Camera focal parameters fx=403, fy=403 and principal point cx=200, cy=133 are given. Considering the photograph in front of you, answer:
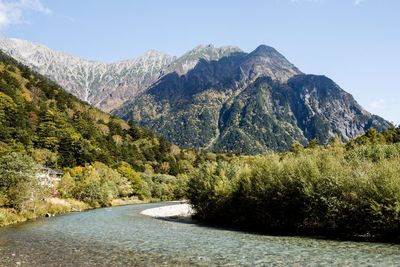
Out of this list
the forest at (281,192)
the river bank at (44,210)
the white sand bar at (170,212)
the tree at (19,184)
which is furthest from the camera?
the white sand bar at (170,212)

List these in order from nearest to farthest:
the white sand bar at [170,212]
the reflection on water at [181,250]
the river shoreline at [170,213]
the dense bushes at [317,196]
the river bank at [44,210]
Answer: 1. the reflection on water at [181,250]
2. the dense bushes at [317,196]
3. the river bank at [44,210]
4. the river shoreline at [170,213]
5. the white sand bar at [170,212]

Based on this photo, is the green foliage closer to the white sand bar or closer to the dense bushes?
the white sand bar

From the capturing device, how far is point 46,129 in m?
167

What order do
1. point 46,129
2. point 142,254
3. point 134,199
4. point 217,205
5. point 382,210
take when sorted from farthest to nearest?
point 46,129
point 134,199
point 217,205
point 382,210
point 142,254

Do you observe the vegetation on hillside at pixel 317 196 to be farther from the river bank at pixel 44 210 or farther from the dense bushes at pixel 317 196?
the river bank at pixel 44 210

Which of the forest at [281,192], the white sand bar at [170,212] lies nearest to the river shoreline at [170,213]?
the white sand bar at [170,212]

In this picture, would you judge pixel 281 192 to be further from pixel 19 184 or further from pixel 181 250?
pixel 19 184

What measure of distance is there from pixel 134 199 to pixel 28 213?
3153 inches

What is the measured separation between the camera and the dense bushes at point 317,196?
3434 centimetres

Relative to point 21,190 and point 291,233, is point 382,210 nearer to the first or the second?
point 291,233

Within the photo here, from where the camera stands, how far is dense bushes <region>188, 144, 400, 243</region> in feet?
113

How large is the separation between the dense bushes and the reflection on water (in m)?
3.76

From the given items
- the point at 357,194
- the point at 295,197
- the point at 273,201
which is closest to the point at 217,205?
the point at 273,201

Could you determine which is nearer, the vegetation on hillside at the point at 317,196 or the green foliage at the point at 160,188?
the vegetation on hillside at the point at 317,196
